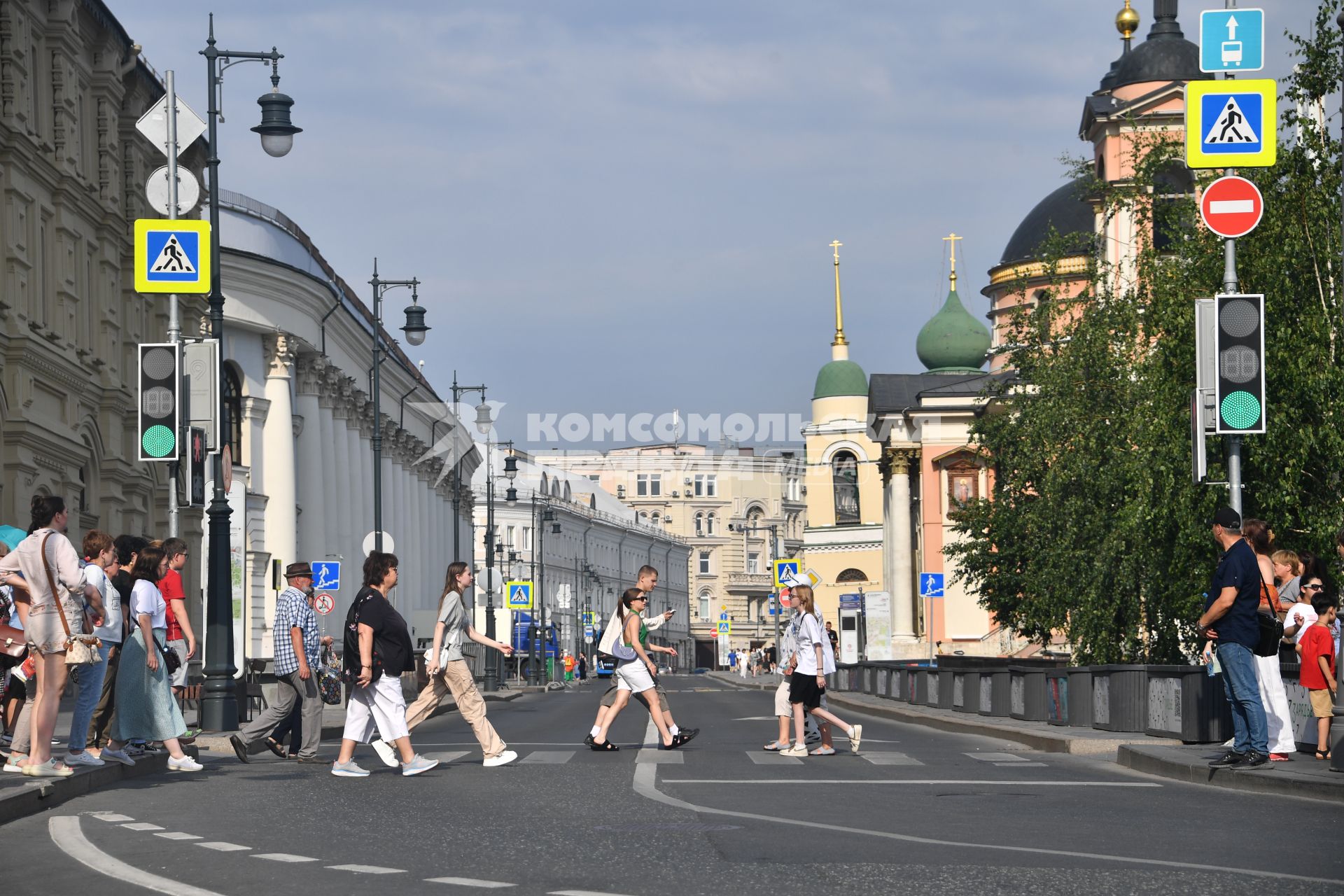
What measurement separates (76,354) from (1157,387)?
19.9 meters

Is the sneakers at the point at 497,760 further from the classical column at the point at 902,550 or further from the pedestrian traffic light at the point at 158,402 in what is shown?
the classical column at the point at 902,550

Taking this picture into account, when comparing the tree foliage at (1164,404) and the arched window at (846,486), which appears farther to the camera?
the arched window at (846,486)

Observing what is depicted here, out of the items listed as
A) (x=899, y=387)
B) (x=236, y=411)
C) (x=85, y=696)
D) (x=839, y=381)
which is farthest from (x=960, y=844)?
(x=839, y=381)

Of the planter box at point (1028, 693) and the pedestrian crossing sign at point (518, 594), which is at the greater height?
the pedestrian crossing sign at point (518, 594)

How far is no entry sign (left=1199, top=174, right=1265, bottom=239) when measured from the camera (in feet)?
65.4

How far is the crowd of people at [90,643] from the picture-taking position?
47.3 feet

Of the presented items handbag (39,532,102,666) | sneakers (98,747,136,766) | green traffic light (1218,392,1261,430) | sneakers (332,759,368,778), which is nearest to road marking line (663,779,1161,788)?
sneakers (332,759,368,778)

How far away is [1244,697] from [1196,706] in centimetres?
376

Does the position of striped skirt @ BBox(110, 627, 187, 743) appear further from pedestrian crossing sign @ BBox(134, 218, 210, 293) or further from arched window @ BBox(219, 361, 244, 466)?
arched window @ BBox(219, 361, 244, 466)

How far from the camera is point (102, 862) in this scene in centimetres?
1037

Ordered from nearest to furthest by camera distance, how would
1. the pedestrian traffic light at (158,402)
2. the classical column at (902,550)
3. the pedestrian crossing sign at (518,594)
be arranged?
the pedestrian traffic light at (158,402) → the pedestrian crossing sign at (518,594) → the classical column at (902,550)

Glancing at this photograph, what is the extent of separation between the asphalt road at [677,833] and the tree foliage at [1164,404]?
603 centimetres

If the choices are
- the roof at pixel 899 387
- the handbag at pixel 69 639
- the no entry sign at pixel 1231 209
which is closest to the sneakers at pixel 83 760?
the handbag at pixel 69 639

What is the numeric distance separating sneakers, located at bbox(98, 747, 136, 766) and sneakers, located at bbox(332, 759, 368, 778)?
1586 millimetres
